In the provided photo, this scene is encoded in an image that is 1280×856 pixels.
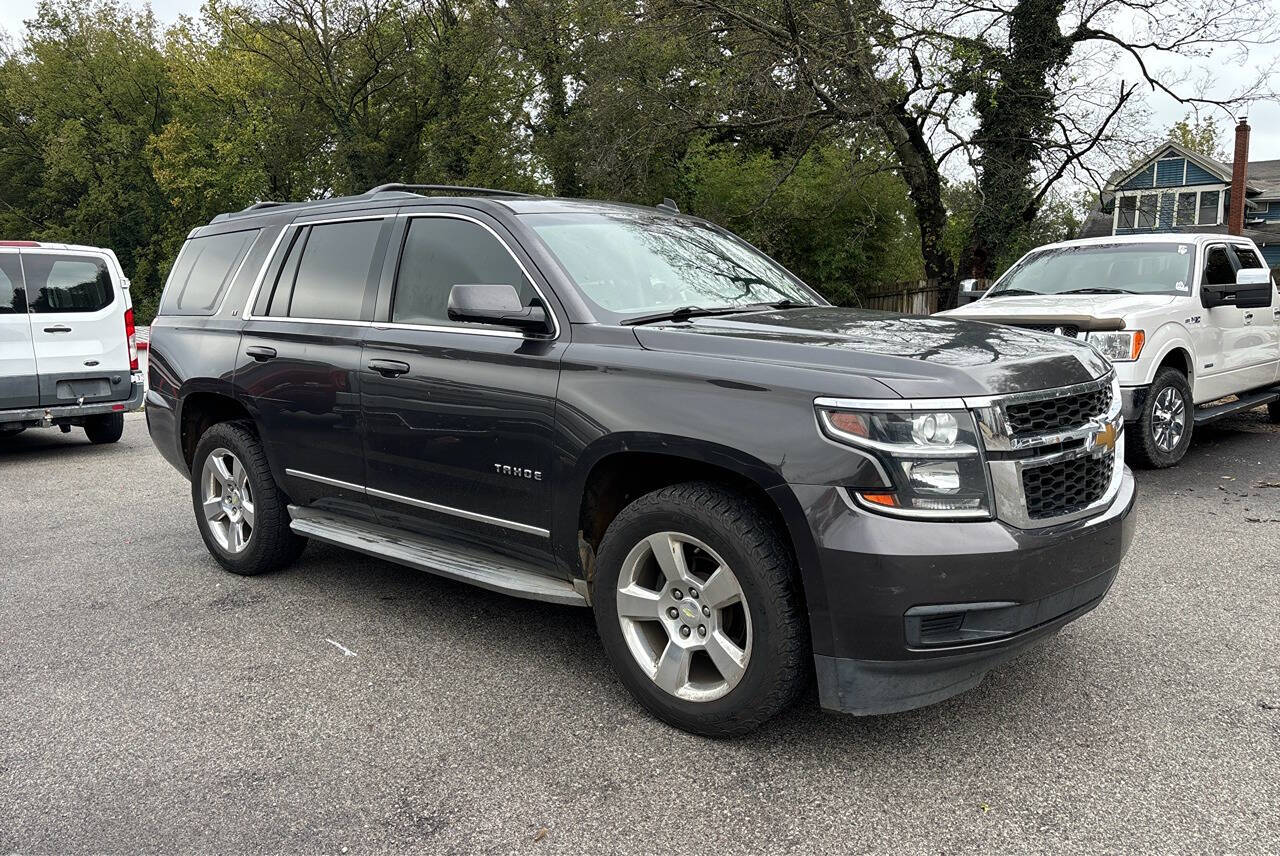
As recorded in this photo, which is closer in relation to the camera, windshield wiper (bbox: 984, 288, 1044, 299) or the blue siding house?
windshield wiper (bbox: 984, 288, 1044, 299)

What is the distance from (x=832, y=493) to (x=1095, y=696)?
1533 millimetres

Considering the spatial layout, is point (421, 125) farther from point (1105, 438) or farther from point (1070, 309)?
point (1105, 438)

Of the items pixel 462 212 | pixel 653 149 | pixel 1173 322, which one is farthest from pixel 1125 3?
pixel 462 212

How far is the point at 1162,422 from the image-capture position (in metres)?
7.50

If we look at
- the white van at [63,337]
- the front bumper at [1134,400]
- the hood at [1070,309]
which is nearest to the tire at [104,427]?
the white van at [63,337]

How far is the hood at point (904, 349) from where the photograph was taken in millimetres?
3035

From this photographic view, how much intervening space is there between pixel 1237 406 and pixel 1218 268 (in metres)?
1.18

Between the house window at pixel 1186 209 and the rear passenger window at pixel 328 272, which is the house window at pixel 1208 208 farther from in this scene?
the rear passenger window at pixel 328 272

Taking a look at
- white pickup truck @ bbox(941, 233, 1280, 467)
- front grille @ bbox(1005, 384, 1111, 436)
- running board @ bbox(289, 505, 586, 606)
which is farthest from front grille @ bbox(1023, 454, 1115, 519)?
white pickup truck @ bbox(941, 233, 1280, 467)

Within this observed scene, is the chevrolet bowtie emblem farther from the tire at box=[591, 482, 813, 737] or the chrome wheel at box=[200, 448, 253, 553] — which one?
the chrome wheel at box=[200, 448, 253, 553]

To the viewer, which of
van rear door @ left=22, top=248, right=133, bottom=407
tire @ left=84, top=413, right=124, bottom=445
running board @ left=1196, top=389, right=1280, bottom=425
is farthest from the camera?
tire @ left=84, top=413, right=124, bottom=445

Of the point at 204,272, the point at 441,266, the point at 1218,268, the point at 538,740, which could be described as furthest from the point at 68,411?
the point at 1218,268

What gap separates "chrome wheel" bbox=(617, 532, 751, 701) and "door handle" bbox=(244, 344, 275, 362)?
2469 millimetres

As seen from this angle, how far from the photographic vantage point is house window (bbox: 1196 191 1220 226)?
40.7m
